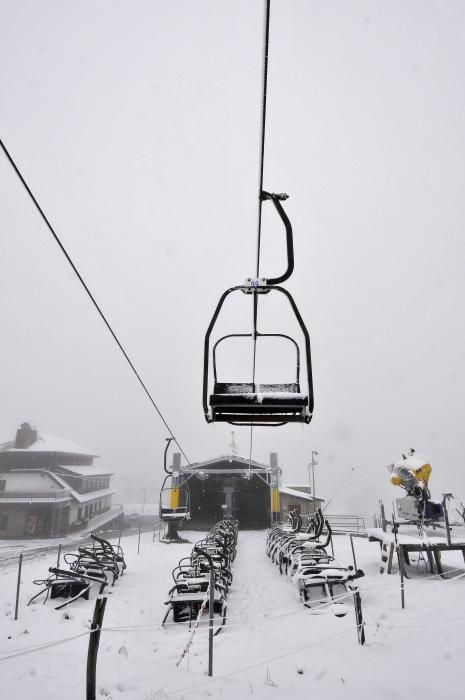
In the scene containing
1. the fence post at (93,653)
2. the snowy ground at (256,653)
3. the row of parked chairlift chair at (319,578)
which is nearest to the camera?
the fence post at (93,653)

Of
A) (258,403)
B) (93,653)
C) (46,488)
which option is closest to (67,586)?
(93,653)

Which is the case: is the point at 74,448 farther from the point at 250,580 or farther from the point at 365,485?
the point at 365,485

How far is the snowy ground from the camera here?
470 centimetres

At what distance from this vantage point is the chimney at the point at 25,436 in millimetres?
43125

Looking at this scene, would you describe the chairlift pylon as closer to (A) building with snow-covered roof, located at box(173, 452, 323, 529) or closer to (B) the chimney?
(A) building with snow-covered roof, located at box(173, 452, 323, 529)

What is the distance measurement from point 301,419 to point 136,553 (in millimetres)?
16633

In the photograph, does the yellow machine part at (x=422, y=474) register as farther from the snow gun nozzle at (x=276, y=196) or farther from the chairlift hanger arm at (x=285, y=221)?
the snow gun nozzle at (x=276, y=196)

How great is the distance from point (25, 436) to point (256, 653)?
4579 centimetres

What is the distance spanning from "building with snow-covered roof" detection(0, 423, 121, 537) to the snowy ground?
30.0m

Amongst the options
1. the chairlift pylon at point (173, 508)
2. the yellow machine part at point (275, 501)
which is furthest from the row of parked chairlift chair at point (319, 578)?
the yellow machine part at point (275, 501)

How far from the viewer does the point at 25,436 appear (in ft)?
144

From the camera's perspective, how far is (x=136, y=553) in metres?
17.9

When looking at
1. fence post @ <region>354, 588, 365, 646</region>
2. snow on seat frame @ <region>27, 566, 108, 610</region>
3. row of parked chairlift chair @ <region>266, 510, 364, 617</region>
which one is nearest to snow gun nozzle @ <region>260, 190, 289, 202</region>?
fence post @ <region>354, 588, 365, 646</region>

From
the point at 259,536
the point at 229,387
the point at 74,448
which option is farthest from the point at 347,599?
the point at 74,448
